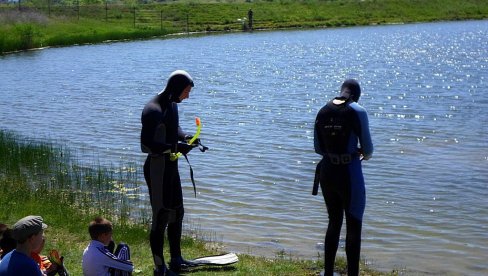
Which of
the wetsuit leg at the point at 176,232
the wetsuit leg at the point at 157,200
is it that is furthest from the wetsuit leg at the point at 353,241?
the wetsuit leg at the point at 157,200

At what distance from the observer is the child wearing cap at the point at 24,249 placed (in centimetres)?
640

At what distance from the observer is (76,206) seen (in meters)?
12.9

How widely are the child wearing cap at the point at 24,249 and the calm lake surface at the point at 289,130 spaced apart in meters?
5.13

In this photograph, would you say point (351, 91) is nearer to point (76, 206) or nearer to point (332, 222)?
point (332, 222)

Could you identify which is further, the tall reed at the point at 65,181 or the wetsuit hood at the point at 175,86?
the tall reed at the point at 65,181

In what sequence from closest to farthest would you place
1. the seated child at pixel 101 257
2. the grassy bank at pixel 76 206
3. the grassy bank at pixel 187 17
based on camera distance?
the seated child at pixel 101 257 < the grassy bank at pixel 76 206 < the grassy bank at pixel 187 17

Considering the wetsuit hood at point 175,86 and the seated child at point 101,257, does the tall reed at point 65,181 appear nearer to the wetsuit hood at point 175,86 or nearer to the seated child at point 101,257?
the wetsuit hood at point 175,86

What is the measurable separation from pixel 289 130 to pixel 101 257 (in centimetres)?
1536

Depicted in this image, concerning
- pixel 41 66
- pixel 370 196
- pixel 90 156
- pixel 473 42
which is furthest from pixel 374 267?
pixel 473 42

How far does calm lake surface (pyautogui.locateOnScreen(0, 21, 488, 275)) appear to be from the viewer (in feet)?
41.2

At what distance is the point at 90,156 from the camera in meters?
18.6

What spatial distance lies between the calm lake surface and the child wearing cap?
5.13 m

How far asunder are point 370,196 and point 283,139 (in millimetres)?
6564

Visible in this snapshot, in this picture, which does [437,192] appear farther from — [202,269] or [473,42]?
[473,42]
